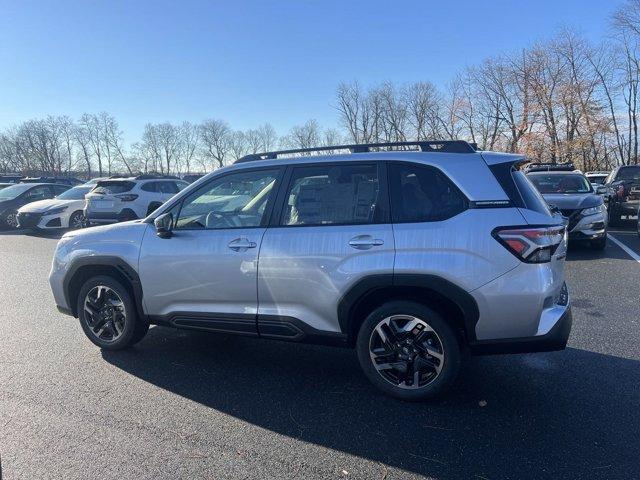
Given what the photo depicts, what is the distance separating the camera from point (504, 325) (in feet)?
10.5

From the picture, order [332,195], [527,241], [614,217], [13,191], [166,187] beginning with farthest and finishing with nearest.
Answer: [13,191] < [166,187] < [614,217] < [332,195] < [527,241]

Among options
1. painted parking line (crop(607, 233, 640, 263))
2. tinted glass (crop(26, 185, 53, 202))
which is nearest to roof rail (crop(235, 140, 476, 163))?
painted parking line (crop(607, 233, 640, 263))

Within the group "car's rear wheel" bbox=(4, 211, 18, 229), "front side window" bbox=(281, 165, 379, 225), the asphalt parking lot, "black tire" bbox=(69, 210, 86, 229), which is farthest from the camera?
"car's rear wheel" bbox=(4, 211, 18, 229)

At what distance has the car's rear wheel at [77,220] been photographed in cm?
1496

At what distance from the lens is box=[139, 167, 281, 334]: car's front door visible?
147 inches

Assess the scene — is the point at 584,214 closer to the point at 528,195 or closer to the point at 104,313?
the point at 528,195

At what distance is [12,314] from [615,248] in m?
10.7

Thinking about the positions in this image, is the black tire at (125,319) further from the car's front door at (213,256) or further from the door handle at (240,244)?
the door handle at (240,244)

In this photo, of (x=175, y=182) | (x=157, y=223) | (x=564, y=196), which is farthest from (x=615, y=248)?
(x=175, y=182)

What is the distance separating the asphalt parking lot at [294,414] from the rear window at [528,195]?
137 centimetres

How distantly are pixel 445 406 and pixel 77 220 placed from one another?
14.7 metres

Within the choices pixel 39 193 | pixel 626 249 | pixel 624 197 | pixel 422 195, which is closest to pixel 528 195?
pixel 422 195

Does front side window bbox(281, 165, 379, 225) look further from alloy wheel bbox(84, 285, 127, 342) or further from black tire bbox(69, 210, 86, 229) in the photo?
black tire bbox(69, 210, 86, 229)

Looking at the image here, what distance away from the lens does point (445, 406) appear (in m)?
3.37
